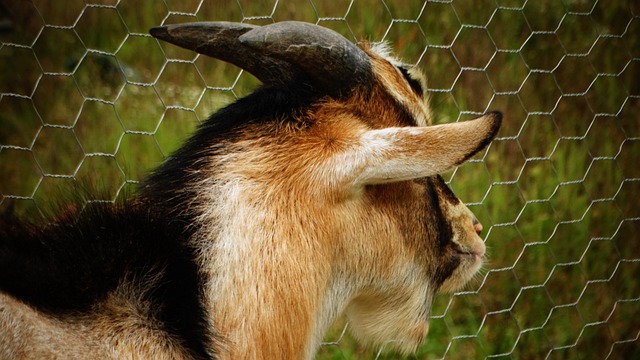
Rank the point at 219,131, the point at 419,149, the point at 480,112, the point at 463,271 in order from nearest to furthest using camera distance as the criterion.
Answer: the point at 419,149 → the point at 219,131 → the point at 463,271 → the point at 480,112

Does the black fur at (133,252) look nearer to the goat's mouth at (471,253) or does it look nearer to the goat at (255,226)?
the goat at (255,226)

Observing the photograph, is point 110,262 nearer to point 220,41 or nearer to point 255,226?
point 255,226

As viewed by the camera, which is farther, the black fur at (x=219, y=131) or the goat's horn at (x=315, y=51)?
the black fur at (x=219, y=131)

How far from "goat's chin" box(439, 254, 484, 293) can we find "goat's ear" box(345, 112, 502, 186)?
0.54 metres

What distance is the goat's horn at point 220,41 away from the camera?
2.39m

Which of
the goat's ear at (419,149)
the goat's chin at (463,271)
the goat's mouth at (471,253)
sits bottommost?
the goat's chin at (463,271)

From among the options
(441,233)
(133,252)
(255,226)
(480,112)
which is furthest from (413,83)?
(480,112)

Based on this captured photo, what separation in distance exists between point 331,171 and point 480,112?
253 cm

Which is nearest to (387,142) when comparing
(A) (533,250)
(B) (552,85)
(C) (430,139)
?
(C) (430,139)

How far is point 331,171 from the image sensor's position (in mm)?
2250

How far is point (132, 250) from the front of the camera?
2213mm

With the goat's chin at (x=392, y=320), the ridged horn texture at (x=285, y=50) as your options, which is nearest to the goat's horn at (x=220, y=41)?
the ridged horn texture at (x=285, y=50)

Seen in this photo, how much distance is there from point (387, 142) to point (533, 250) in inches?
90.4

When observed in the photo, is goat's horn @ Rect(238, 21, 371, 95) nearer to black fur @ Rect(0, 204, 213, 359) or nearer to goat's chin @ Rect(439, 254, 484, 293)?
black fur @ Rect(0, 204, 213, 359)
